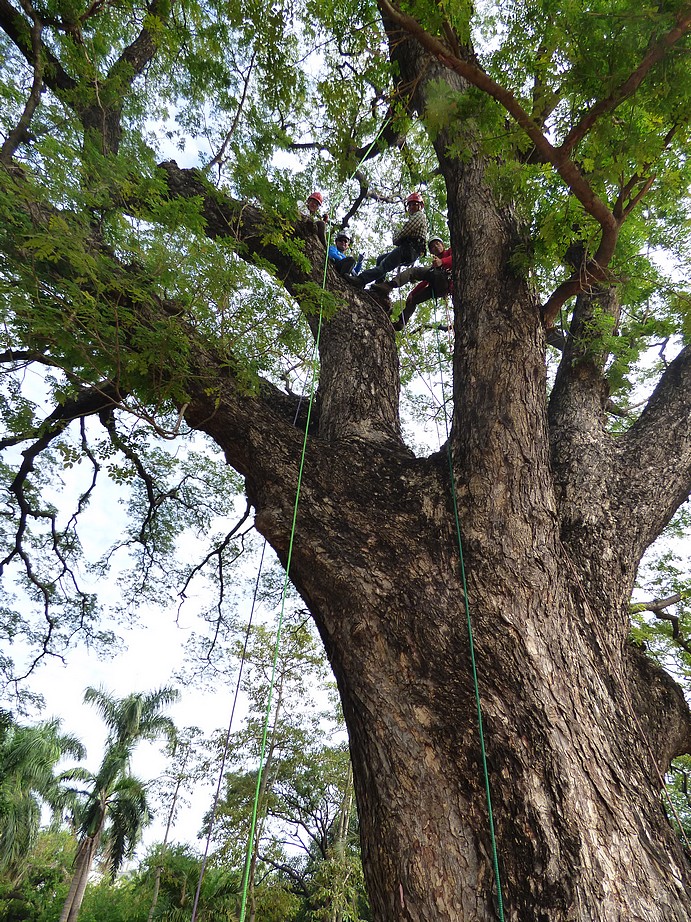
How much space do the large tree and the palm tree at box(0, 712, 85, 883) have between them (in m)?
14.0

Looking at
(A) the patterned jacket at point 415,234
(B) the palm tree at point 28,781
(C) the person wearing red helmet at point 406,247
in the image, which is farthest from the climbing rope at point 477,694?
(B) the palm tree at point 28,781

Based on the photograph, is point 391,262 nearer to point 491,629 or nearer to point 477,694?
point 491,629

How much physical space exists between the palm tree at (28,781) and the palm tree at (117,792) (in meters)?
2.01

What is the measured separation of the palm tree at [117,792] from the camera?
36.6 ft

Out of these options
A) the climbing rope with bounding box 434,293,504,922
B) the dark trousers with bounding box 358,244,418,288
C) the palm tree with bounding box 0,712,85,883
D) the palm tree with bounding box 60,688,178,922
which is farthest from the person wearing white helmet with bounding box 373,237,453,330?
the palm tree with bounding box 0,712,85,883

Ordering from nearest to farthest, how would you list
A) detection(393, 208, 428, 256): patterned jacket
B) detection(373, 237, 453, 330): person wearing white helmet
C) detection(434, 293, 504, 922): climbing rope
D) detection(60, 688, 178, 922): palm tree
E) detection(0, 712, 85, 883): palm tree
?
detection(434, 293, 504, 922): climbing rope
detection(373, 237, 453, 330): person wearing white helmet
detection(393, 208, 428, 256): patterned jacket
detection(60, 688, 178, 922): palm tree
detection(0, 712, 85, 883): palm tree

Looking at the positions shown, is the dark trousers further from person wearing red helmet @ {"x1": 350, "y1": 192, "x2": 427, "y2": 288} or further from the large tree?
the large tree

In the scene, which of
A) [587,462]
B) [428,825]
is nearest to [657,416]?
[587,462]

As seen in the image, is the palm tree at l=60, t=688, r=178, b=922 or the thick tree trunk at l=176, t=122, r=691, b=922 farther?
the palm tree at l=60, t=688, r=178, b=922

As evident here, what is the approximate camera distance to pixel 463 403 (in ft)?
8.11

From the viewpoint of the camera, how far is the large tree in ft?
5.24

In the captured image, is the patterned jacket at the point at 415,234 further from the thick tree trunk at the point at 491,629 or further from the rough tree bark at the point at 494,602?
the thick tree trunk at the point at 491,629

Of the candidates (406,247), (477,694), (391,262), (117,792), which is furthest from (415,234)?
(117,792)

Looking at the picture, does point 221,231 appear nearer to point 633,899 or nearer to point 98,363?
point 98,363
